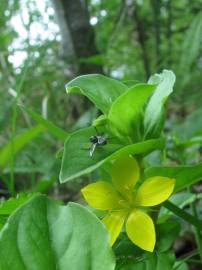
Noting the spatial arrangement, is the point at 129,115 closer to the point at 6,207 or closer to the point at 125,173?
the point at 125,173

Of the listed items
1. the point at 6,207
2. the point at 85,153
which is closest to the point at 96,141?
the point at 85,153

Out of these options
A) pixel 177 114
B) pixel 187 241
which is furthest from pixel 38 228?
pixel 177 114

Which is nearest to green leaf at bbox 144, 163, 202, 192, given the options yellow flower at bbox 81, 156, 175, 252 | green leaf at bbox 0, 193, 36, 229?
yellow flower at bbox 81, 156, 175, 252

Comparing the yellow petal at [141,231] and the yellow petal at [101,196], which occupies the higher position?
the yellow petal at [101,196]

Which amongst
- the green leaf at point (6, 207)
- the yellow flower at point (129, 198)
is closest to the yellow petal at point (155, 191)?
the yellow flower at point (129, 198)

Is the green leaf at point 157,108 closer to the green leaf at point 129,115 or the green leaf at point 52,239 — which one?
the green leaf at point 129,115

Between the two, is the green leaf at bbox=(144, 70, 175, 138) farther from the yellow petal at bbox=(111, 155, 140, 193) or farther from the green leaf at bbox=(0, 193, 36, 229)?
the green leaf at bbox=(0, 193, 36, 229)
